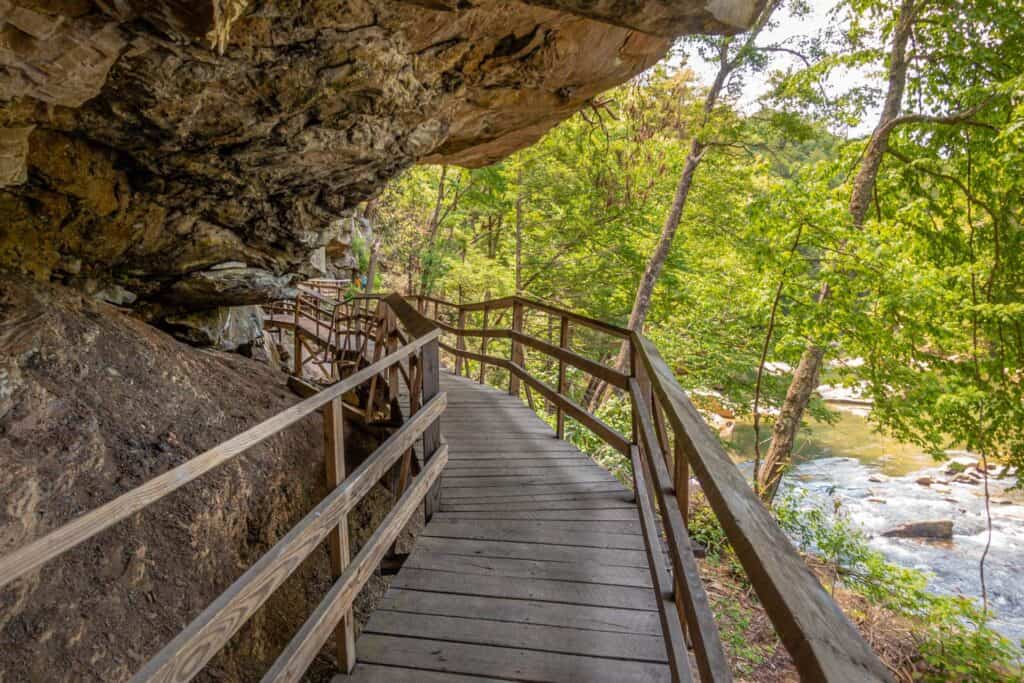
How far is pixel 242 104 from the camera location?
11.6 ft

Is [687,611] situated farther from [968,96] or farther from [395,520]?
[968,96]

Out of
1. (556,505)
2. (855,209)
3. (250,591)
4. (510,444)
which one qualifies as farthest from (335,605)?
(855,209)

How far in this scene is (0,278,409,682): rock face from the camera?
2354 millimetres

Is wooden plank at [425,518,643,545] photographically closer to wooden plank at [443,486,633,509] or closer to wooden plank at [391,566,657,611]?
wooden plank at [443,486,633,509]

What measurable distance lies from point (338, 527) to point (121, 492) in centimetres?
206

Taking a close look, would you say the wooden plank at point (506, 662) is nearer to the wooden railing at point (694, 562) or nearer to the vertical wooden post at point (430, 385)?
the wooden railing at point (694, 562)

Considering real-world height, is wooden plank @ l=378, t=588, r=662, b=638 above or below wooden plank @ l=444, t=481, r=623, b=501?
below

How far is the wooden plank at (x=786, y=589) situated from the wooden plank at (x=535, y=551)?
1.70 m

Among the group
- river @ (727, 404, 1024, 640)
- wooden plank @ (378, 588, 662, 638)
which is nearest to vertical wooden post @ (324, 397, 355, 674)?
wooden plank @ (378, 588, 662, 638)

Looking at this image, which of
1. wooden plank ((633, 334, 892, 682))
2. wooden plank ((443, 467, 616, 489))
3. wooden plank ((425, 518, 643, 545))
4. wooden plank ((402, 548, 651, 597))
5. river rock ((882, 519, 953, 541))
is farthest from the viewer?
river rock ((882, 519, 953, 541))

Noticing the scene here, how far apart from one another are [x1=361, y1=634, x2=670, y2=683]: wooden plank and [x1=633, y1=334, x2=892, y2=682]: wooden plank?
124 cm

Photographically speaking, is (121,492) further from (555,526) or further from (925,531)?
(925,531)

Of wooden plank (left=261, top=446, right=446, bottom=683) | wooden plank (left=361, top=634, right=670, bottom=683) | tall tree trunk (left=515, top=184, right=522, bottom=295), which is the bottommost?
wooden plank (left=361, top=634, right=670, bottom=683)

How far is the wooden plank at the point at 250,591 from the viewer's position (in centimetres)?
113
